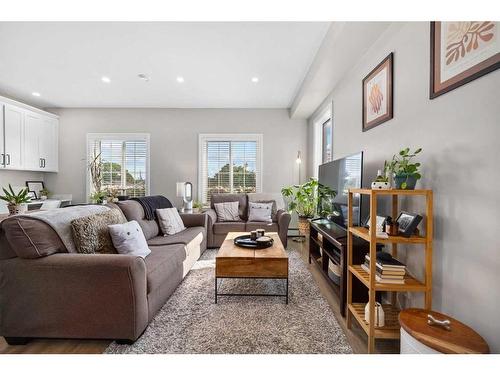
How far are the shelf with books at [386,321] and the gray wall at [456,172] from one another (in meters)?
0.19

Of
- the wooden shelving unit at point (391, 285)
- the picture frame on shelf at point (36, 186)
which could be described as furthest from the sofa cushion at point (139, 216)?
the picture frame on shelf at point (36, 186)

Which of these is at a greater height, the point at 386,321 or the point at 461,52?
the point at 461,52

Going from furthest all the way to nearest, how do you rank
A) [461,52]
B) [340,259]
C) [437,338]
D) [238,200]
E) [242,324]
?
A: 1. [238,200]
2. [340,259]
3. [242,324]
4. [461,52]
5. [437,338]

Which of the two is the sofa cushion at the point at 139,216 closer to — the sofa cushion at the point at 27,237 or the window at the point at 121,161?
the sofa cushion at the point at 27,237

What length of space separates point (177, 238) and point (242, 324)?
4.79 feet

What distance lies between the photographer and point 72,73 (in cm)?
339

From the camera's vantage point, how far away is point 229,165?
5062 mm

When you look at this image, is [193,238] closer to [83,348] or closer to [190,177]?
[83,348]

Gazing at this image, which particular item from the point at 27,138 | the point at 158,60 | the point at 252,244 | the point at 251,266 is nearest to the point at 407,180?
the point at 251,266

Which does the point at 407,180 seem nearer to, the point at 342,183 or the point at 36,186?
the point at 342,183

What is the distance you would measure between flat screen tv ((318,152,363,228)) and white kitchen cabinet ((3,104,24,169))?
516 centimetres

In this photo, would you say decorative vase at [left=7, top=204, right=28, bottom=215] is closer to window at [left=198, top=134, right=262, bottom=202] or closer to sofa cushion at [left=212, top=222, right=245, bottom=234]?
sofa cushion at [left=212, top=222, right=245, bottom=234]

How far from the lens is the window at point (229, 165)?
501 cm
